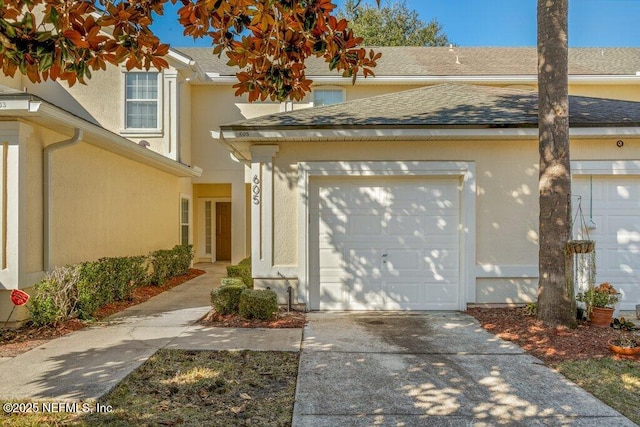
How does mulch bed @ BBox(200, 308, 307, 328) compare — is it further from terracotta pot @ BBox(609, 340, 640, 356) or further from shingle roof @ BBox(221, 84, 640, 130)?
terracotta pot @ BBox(609, 340, 640, 356)

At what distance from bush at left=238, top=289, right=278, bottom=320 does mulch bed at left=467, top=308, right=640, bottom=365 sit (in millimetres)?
3320

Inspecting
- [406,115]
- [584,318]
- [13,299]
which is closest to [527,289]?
[584,318]

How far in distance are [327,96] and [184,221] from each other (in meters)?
6.48

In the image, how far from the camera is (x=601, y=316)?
643cm

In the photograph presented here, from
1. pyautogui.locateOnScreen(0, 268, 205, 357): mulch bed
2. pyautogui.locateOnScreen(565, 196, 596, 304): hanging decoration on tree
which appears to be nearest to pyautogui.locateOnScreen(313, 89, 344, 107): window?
pyautogui.locateOnScreen(565, 196, 596, 304): hanging decoration on tree

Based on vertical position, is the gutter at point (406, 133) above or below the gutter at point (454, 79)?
below

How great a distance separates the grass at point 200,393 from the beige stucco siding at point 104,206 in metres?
3.75

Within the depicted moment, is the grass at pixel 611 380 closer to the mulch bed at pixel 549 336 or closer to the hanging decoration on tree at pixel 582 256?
the mulch bed at pixel 549 336

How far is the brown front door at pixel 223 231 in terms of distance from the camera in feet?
57.1

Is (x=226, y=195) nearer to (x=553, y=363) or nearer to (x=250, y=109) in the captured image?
(x=250, y=109)

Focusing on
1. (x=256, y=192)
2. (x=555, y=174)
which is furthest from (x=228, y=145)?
(x=555, y=174)

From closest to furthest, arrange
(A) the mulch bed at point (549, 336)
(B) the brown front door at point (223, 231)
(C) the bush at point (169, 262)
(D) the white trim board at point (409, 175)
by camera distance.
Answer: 1. (A) the mulch bed at point (549, 336)
2. (D) the white trim board at point (409, 175)
3. (C) the bush at point (169, 262)
4. (B) the brown front door at point (223, 231)

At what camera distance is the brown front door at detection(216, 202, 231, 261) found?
17.4m

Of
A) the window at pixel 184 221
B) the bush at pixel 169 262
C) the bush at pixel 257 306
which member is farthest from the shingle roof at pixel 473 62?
the bush at pixel 257 306
